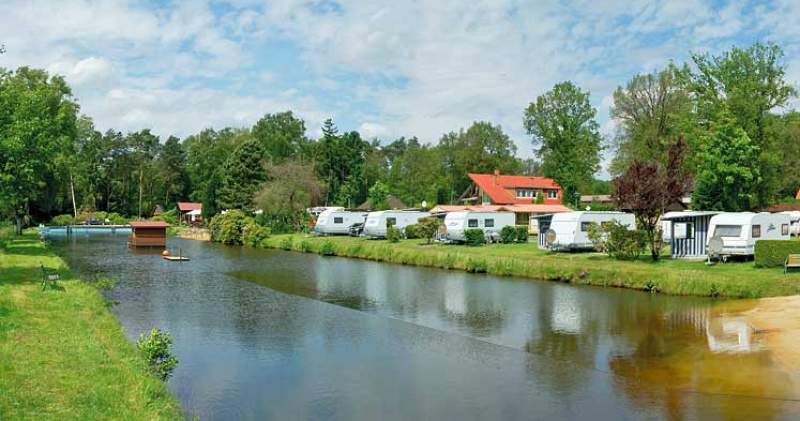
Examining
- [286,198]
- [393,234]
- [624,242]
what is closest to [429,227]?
[393,234]

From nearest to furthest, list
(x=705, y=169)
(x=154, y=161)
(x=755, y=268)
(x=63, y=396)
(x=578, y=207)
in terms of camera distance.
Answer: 1. (x=63, y=396)
2. (x=755, y=268)
3. (x=705, y=169)
4. (x=578, y=207)
5. (x=154, y=161)

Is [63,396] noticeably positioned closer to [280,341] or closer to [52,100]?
[280,341]

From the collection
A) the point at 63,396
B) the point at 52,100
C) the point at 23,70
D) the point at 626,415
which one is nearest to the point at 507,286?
the point at 626,415

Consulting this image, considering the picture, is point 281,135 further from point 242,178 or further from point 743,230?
point 743,230

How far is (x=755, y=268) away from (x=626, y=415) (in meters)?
16.2

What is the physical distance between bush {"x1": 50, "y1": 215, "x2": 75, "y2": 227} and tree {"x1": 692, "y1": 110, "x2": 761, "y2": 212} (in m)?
67.4

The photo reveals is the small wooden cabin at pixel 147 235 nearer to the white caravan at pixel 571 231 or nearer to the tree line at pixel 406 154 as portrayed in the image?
the tree line at pixel 406 154

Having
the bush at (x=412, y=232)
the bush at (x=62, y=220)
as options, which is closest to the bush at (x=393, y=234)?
the bush at (x=412, y=232)

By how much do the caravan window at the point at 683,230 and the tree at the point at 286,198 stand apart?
37.4 metres

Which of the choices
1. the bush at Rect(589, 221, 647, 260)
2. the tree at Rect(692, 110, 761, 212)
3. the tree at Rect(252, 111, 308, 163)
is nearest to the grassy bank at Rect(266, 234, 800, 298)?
the bush at Rect(589, 221, 647, 260)

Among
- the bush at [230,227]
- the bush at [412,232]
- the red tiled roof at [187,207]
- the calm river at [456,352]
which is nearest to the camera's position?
the calm river at [456,352]

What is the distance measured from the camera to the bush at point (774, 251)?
23828 millimetres

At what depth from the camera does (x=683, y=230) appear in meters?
30.4

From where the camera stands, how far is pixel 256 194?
213ft
